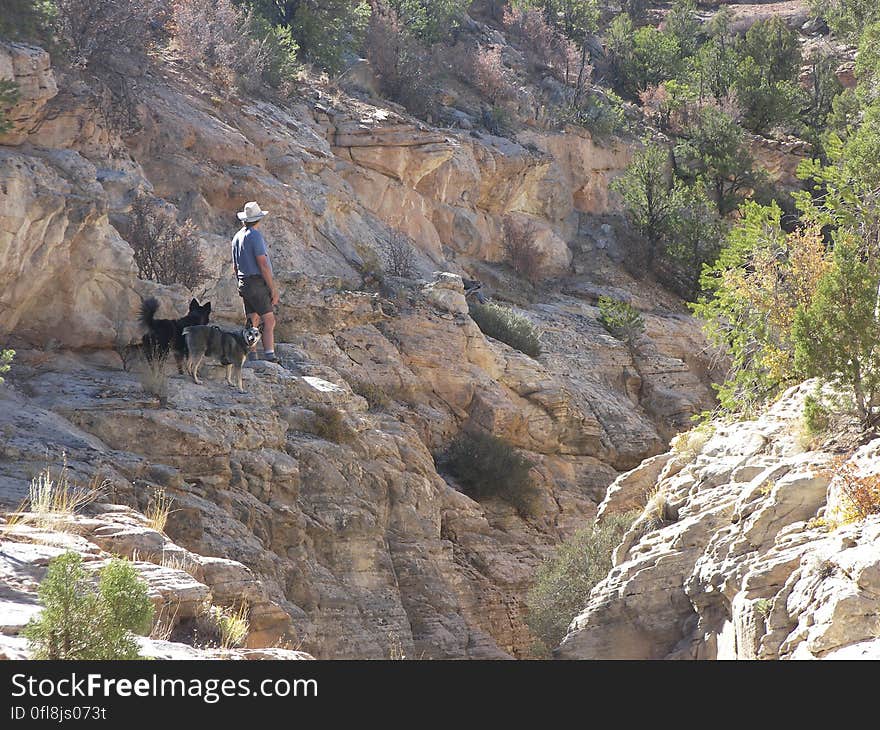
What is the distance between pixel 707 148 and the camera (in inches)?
1259

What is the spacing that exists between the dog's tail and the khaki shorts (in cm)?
135

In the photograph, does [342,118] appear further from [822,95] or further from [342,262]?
[822,95]

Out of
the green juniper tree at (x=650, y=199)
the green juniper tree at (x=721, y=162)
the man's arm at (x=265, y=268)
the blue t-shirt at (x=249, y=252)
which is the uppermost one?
the green juniper tree at (x=721, y=162)

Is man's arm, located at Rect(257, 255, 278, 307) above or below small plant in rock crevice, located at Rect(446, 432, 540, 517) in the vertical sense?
above

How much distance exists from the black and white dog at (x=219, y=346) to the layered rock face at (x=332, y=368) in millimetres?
312

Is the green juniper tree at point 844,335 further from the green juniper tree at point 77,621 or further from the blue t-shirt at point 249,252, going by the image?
the green juniper tree at point 77,621

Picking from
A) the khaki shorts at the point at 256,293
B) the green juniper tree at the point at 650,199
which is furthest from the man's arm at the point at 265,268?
the green juniper tree at the point at 650,199

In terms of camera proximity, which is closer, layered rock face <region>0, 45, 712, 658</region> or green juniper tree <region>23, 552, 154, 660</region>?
green juniper tree <region>23, 552, 154, 660</region>

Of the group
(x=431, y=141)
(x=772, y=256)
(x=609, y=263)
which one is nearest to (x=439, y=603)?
(x=772, y=256)

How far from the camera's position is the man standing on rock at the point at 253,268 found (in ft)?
44.7

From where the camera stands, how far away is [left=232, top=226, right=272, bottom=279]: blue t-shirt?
13648mm

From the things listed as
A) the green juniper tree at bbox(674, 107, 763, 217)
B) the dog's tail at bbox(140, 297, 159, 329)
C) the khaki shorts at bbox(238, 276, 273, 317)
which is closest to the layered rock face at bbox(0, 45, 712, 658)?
the dog's tail at bbox(140, 297, 159, 329)

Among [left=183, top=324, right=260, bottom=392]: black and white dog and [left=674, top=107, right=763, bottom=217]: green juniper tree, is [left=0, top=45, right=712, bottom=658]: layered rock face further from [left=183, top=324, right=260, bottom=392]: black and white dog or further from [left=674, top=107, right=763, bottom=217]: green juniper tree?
[left=674, top=107, right=763, bottom=217]: green juniper tree

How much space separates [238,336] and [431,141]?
42.3 ft
